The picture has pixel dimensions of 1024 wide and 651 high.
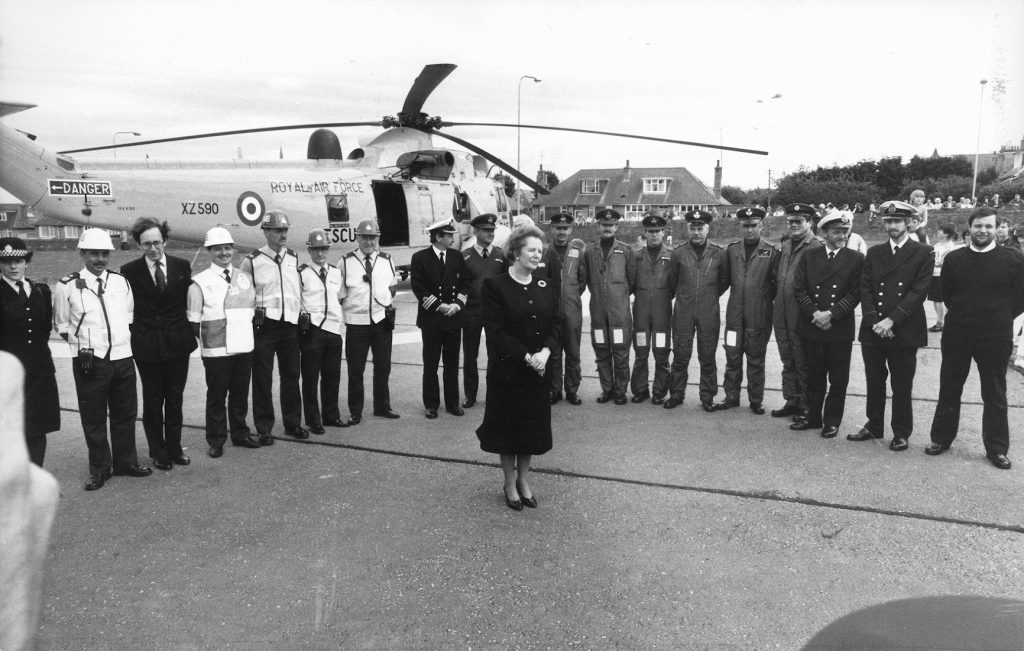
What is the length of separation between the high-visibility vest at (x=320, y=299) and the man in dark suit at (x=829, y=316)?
402 cm

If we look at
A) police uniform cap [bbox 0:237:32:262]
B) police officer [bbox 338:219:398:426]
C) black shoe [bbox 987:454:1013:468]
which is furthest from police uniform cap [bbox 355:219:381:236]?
black shoe [bbox 987:454:1013:468]

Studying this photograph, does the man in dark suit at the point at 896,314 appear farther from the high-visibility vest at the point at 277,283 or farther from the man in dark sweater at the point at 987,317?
the high-visibility vest at the point at 277,283

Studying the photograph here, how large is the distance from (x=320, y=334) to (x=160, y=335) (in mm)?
1316

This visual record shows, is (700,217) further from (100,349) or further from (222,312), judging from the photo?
(100,349)

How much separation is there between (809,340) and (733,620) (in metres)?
3.35

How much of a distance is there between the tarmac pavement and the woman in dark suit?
380 millimetres

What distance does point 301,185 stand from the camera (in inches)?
436

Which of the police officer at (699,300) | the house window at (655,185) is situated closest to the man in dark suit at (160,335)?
the police officer at (699,300)

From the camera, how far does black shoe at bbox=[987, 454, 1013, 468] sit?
4.54m

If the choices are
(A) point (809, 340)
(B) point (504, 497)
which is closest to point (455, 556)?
(B) point (504, 497)

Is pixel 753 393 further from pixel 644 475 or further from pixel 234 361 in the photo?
pixel 234 361

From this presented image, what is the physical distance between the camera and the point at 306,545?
3.55 metres

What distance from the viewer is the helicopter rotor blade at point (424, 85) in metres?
9.50

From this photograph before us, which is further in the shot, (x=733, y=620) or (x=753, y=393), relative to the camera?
(x=753, y=393)
